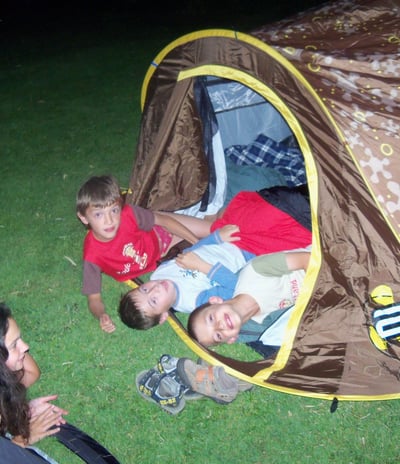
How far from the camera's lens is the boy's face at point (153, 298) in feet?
9.52

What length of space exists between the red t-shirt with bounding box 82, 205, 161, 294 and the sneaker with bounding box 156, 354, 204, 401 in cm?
64

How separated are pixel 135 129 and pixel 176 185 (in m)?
1.93

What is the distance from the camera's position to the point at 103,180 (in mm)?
3029

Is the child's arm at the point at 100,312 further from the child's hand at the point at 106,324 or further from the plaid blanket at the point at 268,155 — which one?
the plaid blanket at the point at 268,155

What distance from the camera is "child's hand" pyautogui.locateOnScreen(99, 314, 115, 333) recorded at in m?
2.99

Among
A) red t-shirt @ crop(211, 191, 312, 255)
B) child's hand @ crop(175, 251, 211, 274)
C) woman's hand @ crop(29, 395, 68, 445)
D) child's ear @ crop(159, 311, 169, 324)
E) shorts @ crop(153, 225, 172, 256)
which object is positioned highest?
red t-shirt @ crop(211, 191, 312, 255)

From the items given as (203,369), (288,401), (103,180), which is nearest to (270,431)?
(288,401)

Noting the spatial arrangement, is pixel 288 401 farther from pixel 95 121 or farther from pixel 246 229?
pixel 95 121

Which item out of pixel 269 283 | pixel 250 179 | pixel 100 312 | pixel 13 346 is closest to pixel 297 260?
pixel 269 283

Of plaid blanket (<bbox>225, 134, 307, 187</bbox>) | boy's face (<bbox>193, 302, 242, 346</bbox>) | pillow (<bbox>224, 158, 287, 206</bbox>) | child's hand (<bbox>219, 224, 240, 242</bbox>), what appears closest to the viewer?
boy's face (<bbox>193, 302, 242, 346</bbox>)

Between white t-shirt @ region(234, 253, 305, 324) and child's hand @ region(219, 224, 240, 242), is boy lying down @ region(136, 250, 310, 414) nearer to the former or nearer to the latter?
white t-shirt @ region(234, 253, 305, 324)

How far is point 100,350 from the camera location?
2.92 m

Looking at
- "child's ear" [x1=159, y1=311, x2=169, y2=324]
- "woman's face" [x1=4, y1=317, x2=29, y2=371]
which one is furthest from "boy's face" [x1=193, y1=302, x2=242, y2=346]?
"woman's face" [x1=4, y1=317, x2=29, y2=371]

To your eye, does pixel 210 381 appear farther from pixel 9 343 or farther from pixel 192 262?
pixel 9 343
